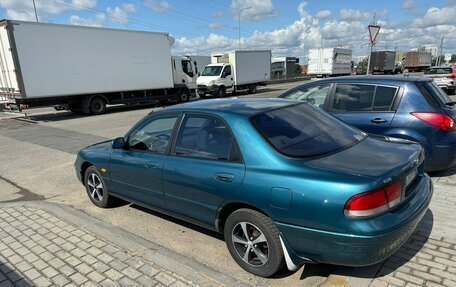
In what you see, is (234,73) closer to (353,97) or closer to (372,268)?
(353,97)

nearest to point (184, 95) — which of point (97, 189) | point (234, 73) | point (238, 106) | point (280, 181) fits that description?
point (234, 73)

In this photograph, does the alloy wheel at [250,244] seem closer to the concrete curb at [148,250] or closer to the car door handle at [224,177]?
the concrete curb at [148,250]

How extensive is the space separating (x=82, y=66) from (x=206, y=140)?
14365 mm

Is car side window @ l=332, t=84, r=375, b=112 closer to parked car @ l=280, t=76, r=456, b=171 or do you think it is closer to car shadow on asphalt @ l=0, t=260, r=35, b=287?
parked car @ l=280, t=76, r=456, b=171

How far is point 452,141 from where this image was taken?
4656mm

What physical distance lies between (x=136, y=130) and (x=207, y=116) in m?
1.25

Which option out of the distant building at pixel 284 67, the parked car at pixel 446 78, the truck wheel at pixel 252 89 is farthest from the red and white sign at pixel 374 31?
the distant building at pixel 284 67

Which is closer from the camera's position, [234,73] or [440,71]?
[440,71]

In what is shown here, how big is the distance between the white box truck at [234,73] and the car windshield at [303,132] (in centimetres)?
1996

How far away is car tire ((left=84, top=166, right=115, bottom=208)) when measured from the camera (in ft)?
15.1

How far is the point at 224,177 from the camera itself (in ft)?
9.66

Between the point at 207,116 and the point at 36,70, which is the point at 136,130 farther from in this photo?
the point at 36,70

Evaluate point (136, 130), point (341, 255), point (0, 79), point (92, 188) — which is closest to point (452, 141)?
point (341, 255)

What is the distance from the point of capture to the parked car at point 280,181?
239 cm
